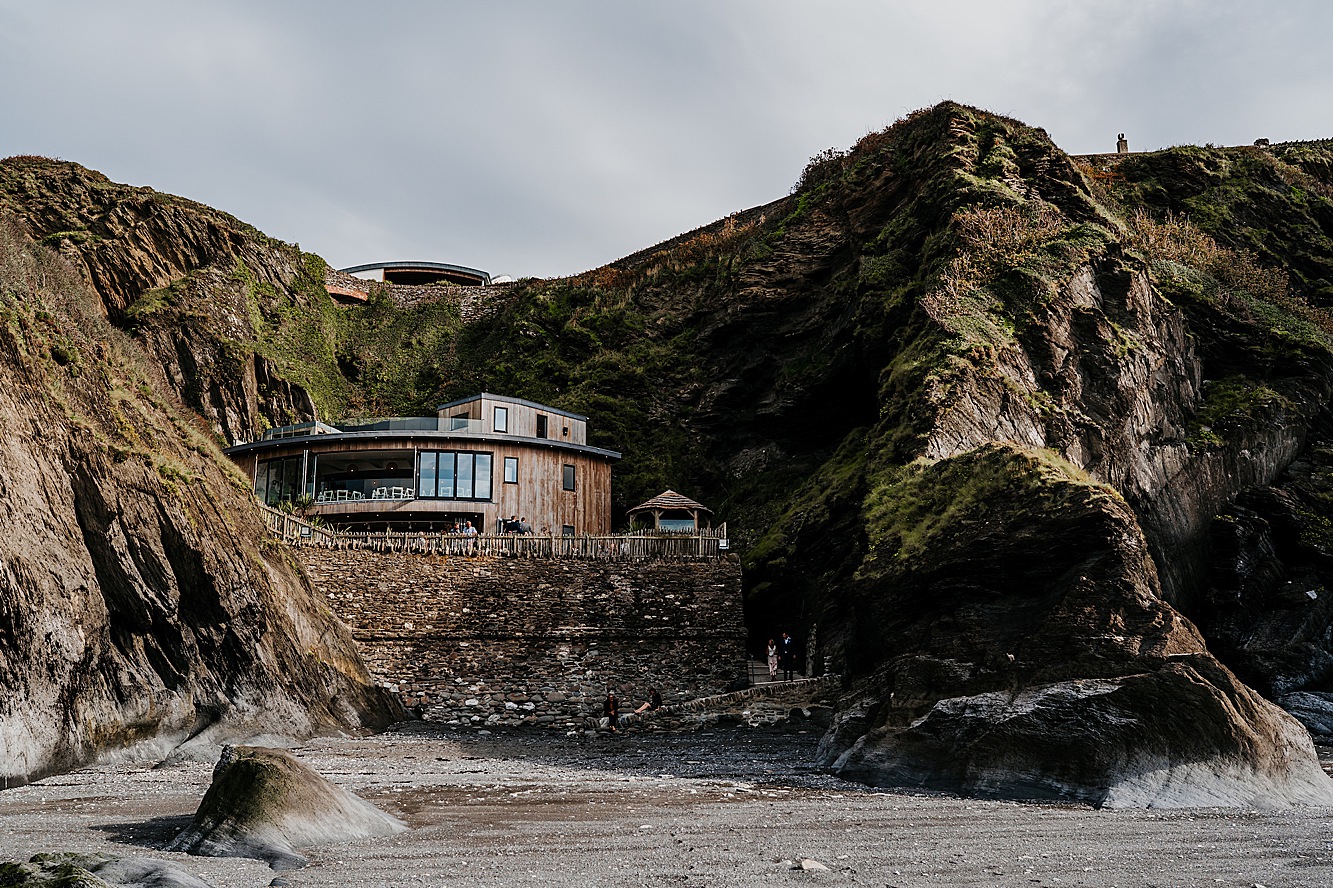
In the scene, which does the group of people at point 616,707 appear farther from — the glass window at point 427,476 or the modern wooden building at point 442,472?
the glass window at point 427,476

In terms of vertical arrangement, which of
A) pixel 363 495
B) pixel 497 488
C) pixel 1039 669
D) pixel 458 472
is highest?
pixel 458 472

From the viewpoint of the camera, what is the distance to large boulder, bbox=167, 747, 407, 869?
34.7ft

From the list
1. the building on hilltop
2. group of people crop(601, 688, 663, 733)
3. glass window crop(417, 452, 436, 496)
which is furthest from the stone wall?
the building on hilltop

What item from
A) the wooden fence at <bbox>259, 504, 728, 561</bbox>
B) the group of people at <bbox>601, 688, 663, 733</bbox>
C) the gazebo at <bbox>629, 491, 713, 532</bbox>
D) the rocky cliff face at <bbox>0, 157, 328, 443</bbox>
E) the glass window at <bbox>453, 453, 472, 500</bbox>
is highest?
the rocky cliff face at <bbox>0, 157, 328, 443</bbox>

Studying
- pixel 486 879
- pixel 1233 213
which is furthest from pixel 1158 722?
pixel 1233 213

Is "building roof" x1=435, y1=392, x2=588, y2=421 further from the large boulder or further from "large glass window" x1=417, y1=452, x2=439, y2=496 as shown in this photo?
the large boulder

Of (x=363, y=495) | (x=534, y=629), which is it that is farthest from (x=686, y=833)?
(x=363, y=495)

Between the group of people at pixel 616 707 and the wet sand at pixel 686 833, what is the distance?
6416 millimetres

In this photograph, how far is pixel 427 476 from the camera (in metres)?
36.3

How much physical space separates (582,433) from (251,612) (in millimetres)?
21448

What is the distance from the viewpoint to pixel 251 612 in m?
21.4

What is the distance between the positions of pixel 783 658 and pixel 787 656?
0.41 feet

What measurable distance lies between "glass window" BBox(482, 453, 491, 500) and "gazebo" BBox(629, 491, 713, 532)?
5.31m

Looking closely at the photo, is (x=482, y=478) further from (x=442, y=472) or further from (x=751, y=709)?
(x=751, y=709)
